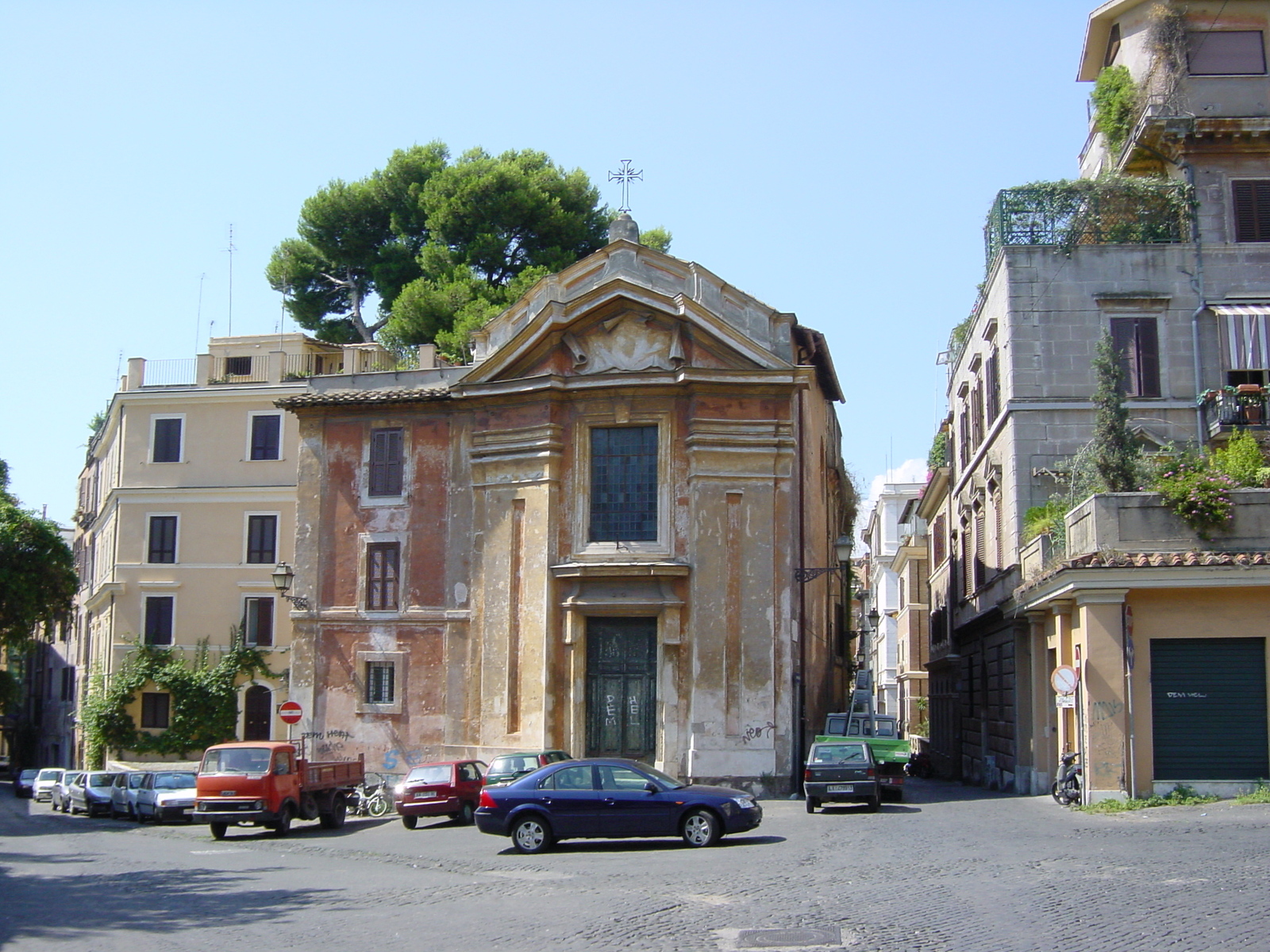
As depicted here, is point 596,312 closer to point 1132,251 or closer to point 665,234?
point 1132,251

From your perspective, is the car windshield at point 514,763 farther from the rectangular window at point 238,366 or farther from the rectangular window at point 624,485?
the rectangular window at point 238,366

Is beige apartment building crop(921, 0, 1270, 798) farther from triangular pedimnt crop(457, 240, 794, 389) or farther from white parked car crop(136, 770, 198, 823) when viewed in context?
white parked car crop(136, 770, 198, 823)

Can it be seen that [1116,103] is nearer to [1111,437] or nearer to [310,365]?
[1111,437]

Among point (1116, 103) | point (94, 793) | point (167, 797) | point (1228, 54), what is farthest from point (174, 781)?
point (1228, 54)

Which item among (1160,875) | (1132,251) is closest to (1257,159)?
(1132,251)

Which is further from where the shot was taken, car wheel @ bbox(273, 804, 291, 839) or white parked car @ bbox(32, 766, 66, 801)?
white parked car @ bbox(32, 766, 66, 801)

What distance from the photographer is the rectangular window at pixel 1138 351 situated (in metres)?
29.2

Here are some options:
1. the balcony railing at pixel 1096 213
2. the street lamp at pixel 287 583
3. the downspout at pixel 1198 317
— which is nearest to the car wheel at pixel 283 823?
the street lamp at pixel 287 583

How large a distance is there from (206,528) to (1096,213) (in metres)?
28.5

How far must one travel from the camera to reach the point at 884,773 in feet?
88.6

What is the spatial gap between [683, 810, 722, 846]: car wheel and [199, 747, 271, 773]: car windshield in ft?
33.2

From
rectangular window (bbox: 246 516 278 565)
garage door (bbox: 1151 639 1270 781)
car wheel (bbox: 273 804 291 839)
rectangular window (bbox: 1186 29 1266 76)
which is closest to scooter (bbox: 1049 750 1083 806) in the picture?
garage door (bbox: 1151 639 1270 781)

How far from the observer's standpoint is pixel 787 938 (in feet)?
39.1

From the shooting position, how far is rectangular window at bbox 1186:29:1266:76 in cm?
3122
